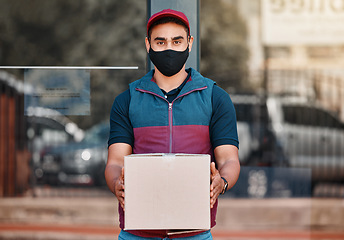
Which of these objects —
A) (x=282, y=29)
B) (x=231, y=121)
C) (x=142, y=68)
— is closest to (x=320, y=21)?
(x=282, y=29)

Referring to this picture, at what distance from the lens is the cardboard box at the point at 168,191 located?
2.24 metres

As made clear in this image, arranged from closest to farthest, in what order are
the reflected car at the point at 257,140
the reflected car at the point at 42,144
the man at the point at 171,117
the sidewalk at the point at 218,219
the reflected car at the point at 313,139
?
1. the man at the point at 171,117
2. the sidewalk at the point at 218,219
3. the reflected car at the point at 42,144
4. the reflected car at the point at 313,139
5. the reflected car at the point at 257,140

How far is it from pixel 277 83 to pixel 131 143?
978cm

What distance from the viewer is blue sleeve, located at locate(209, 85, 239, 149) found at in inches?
97.8

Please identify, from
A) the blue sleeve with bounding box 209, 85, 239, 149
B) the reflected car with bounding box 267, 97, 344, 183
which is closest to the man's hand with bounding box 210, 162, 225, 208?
the blue sleeve with bounding box 209, 85, 239, 149

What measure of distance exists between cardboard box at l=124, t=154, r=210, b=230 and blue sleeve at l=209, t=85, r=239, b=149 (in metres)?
0.25

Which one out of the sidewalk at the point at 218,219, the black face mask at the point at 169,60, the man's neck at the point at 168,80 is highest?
the black face mask at the point at 169,60

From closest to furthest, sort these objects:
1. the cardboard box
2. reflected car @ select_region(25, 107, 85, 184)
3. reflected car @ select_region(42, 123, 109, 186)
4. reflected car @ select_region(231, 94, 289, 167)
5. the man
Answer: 1. the cardboard box
2. the man
3. reflected car @ select_region(42, 123, 109, 186)
4. reflected car @ select_region(25, 107, 85, 184)
5. reflected car @ select_region(231, 94, 289, 167)

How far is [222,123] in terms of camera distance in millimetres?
2496

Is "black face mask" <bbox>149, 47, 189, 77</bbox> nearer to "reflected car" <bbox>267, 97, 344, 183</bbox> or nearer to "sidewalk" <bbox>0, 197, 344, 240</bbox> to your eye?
"sidewalk" <bbox>0, 197, 344, 240</bbox>

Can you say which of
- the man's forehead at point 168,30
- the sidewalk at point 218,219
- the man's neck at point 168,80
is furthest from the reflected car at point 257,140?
the man's forehead at point 168,30

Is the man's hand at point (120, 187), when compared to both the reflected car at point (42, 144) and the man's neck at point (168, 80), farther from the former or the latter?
the reflected car at point (42, 144)

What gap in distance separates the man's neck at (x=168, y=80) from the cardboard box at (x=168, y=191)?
1.41 feet

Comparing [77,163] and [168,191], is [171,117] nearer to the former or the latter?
[168,191]
